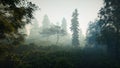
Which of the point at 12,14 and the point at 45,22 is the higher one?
the point at 45,22

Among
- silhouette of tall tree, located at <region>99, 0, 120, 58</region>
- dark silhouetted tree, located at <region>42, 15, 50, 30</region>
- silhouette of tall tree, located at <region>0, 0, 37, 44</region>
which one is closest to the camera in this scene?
silhouette of tall tree, located at <region>0, 0, 37, 44</region>

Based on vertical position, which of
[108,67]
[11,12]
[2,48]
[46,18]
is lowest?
[108,67]

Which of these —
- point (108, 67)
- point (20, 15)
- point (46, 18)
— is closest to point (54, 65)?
point (108, 67)

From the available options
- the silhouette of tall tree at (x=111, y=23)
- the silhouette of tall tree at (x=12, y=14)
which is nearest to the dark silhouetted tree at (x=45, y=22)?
the silhouette of tall tree at (x=111, y=23)

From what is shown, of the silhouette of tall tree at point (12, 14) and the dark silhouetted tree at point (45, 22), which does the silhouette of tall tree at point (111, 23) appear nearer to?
the silhouette of tall tree at point (12, 14)

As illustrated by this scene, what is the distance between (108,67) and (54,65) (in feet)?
24.6

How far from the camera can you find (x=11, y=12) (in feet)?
29.7

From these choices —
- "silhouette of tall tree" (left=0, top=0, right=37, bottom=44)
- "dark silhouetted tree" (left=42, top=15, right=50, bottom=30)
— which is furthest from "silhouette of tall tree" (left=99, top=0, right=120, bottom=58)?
"dark silhouetted tree" (left=42, top=15, right=50, bottom=30)

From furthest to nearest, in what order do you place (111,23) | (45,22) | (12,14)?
(45,22) < (111,23) < (12,14)

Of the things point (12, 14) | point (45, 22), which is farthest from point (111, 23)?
point (45, 22)

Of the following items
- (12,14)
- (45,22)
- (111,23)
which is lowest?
(12,14)

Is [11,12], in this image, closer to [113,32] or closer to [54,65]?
[54,65]

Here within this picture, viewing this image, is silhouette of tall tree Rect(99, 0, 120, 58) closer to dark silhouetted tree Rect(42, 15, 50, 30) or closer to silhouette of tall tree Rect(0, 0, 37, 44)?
silhouette of tall tree Rect(0, 0, 37, 44)

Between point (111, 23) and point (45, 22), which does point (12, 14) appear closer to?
point (111, 23)
